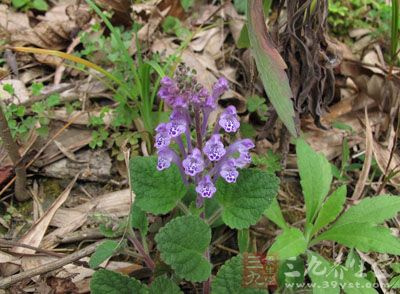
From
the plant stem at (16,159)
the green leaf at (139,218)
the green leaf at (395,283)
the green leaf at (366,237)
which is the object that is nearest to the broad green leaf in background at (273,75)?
the green leaf at (366,237)

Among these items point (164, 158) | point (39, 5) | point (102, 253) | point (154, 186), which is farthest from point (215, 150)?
point (39, 5)

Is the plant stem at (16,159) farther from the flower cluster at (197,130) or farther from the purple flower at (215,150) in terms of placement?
the purple flower at (215,150)

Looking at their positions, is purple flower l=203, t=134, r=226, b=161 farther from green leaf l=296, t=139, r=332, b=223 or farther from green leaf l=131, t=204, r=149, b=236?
green leaf l=296, t=139, r=332, b=223

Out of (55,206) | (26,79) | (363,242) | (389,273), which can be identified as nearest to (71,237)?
(55,206)

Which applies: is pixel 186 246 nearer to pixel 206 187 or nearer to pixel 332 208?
pixel 206 187

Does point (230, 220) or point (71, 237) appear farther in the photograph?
point (71, 237)

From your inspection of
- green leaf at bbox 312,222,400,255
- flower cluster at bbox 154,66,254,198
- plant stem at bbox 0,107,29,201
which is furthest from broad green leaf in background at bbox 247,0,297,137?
plant stem at bbox 0,107,29,201

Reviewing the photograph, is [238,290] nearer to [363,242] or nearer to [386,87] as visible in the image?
[363,242]
